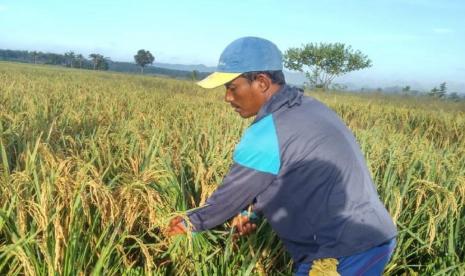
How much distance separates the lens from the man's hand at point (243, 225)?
2180 mm

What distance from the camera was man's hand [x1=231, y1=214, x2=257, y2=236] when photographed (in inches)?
85.8

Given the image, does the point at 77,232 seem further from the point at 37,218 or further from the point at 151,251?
the point at 151,251

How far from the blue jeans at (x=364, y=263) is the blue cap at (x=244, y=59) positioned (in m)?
0.86

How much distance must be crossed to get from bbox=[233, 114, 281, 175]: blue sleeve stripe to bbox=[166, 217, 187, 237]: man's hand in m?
0.45

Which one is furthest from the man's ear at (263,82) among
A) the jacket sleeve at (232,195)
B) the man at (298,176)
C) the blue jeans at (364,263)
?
the blue jeans at (364,263)

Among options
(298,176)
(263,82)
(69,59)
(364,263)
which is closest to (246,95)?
(263,82)

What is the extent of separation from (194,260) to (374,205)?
33.2 inches

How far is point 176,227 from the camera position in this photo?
199 centimetres

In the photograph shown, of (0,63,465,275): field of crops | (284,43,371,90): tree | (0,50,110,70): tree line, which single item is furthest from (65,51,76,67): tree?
(0,63,465,275): field of crops

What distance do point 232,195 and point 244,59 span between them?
567 millimetres

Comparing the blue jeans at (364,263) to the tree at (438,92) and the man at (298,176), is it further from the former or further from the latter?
the tree at (438,92)

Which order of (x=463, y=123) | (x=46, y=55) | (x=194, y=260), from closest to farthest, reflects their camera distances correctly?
(x=194, y=260) < (x=463, y=123) < (x=46, y=55)

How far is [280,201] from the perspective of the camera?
183cm

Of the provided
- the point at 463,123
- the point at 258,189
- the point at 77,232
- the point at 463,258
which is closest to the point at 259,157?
the point at 258,189
